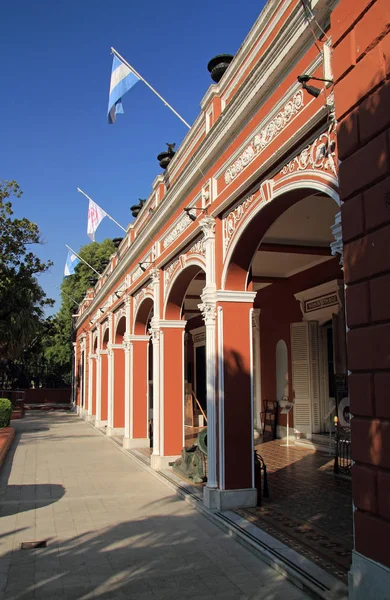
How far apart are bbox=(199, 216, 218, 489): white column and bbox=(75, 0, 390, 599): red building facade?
0.02 meters

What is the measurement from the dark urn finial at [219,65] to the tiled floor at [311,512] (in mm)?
6170

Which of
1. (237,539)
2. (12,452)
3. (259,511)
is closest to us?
(237,539)

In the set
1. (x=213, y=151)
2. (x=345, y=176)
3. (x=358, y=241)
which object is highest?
(x=213, y=151)

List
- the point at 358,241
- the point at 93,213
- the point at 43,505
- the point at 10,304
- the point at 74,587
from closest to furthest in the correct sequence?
the point at 358,241, the point at 74,587, the point at 43,505, the point at 93,213, the point at 10,304

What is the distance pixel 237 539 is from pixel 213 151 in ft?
16.7

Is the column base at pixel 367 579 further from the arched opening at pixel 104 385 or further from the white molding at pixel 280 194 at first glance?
the arched opening at pixel 104 385

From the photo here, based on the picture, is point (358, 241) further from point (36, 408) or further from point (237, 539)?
point (36, 408)

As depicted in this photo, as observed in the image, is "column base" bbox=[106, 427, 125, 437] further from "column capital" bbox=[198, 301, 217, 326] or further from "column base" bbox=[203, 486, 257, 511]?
"column capital" bbox=[198, 301, 217, 326]

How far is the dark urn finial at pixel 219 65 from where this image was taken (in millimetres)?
7965

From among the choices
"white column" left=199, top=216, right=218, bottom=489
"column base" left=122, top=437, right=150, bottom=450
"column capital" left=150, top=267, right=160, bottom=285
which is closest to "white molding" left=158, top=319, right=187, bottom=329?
"column capital" left=150, top=267, right=160, bottom=285

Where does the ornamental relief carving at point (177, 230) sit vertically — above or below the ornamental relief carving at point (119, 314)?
above

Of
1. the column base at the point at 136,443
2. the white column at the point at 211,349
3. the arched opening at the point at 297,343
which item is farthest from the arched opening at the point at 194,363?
the white column at the point at 211,349

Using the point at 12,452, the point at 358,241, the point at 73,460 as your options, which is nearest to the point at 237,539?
the point at 358,241

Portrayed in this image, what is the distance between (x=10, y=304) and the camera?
1916cm
